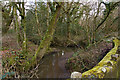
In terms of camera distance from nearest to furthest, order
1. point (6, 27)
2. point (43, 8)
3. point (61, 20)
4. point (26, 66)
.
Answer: point (26, 66) < point (6, 27) < point (43, 8) < point (61, 20)

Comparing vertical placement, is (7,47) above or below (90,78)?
below

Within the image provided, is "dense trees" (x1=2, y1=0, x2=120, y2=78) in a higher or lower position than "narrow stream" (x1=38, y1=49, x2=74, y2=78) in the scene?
higher

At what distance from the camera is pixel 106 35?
1067 cm

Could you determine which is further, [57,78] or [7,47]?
[7,47]

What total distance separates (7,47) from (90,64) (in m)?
5.98

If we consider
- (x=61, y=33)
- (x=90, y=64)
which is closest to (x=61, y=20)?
(x=61, y=33)

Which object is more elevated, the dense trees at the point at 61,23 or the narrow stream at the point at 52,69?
the dense trees at the point at 61,23

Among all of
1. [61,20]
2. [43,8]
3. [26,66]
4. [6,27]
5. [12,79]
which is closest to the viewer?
[12,79]

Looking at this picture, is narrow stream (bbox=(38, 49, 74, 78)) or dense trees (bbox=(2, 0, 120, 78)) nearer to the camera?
narrow stream (bbox=(38, 49, 74, 78))

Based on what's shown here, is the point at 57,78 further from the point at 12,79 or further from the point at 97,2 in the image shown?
the point at 97,2

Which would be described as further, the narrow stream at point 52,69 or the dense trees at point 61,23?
the dense trees at point 61,23

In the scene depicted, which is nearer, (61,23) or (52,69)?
(52,69)

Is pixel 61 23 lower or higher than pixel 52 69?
higher

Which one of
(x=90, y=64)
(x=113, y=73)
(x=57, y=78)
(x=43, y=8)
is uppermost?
(x=43, y=8)
